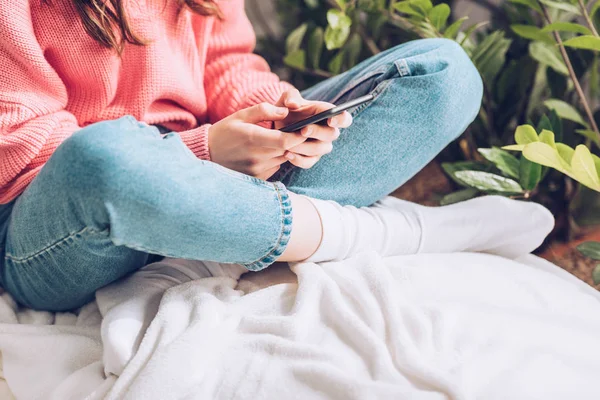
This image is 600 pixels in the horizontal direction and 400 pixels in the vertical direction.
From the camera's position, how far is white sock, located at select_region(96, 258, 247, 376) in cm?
62

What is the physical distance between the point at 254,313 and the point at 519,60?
29.8 inches

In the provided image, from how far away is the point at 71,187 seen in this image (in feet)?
1.87

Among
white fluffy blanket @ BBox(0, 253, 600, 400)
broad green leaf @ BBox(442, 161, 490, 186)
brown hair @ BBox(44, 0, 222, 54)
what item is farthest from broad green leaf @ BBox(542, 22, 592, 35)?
brown hair @ BBox(44, 0, 222, 54)

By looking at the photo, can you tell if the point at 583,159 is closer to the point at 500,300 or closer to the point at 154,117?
the point at 500,300

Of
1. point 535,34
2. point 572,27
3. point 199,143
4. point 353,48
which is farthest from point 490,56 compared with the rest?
point 199,143

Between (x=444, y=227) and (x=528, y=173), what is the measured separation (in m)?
0.16

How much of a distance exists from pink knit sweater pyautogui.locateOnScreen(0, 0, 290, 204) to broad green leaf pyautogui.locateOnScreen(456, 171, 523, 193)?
1.05 feet

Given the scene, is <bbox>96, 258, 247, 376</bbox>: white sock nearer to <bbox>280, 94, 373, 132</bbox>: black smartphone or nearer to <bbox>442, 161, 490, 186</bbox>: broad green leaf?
<bbox>280, 94, 373, 132</bbox>: black smartphone

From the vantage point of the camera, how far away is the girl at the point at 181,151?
58cm

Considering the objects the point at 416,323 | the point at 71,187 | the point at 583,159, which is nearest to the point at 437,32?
the point at 583,159

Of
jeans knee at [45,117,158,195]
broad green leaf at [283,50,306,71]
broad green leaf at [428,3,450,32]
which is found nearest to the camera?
jeans knee at [45,117,158,195]

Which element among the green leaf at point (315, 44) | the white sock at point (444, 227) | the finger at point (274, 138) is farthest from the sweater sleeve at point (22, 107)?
the green leaf at point (315, 44)

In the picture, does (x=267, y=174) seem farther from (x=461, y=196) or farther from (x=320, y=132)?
(x=461, y=196)

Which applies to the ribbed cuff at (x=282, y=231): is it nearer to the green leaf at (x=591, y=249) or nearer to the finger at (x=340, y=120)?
the finger at (x=340, y=120)
